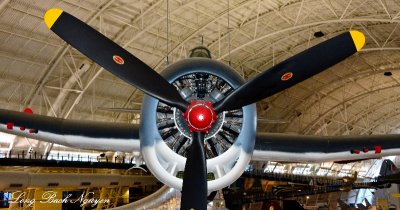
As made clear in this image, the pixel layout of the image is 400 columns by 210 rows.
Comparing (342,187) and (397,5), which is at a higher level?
(397,5)

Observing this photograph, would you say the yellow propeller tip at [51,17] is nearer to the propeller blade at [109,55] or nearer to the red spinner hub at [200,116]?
the propeller blade at [109,55]

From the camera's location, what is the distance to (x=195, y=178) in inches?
245

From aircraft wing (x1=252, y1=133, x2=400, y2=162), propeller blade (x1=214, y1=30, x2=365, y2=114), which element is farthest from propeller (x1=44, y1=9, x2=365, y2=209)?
aircraft wing (x1=252, y1=133, x2=400, y2=162)

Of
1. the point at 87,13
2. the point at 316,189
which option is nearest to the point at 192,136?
the point at 87,13

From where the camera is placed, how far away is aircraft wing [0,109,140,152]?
7.67 m

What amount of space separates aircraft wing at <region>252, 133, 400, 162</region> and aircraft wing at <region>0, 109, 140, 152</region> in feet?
8.59

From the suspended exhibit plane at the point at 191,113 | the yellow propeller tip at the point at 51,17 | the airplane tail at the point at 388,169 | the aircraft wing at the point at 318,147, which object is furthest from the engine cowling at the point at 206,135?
the airplane tail at the point at 388,169

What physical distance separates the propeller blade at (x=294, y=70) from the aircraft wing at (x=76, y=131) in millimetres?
2237

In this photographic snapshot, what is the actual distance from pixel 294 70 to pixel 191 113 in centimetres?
174

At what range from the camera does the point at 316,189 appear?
1227 inches

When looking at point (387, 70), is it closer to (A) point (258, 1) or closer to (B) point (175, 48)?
(A) point (258, 1)

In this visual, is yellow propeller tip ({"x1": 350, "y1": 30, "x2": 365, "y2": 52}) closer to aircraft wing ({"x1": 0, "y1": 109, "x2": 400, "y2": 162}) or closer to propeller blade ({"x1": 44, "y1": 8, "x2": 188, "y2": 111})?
propeller blade ({"x1": 44, "y1": 8, "x2": 188, "y2": 111})

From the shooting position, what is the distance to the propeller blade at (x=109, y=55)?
19.4 feet

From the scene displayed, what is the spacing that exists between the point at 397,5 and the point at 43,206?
28.3m
